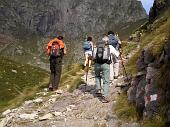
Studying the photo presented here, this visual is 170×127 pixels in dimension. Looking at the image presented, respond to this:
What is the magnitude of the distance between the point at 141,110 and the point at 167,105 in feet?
5.43

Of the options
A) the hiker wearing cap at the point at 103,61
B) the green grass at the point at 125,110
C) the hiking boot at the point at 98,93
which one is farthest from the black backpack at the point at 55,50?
the green grass at the point at 125,110

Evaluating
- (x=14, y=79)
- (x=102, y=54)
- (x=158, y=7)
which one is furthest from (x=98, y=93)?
(x=14, y=79)

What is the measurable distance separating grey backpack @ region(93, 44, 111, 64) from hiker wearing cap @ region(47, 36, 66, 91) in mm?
4764

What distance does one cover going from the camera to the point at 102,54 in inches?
661

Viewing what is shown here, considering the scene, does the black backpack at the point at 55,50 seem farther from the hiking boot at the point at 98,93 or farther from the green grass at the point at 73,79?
the hiking boot at the point at 98,93

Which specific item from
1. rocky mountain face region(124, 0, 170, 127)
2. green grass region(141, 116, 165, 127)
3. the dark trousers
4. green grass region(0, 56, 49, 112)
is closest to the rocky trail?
green grass region(141, 116, 165, 127)

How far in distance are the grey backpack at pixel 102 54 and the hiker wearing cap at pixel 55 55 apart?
15.6ft

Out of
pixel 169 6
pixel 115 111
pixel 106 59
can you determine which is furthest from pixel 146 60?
pixel 169 6

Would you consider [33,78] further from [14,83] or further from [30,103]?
[30,103]

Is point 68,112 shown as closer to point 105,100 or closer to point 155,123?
point 105,100

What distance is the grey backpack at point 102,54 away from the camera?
16703 millimetres

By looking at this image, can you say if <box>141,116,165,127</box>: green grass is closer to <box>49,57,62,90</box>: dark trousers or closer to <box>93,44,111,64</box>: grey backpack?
<box>93,44,111,64</box>: grey backpack

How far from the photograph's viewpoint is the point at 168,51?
530 inches

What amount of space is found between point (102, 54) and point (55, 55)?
5.09 meters
